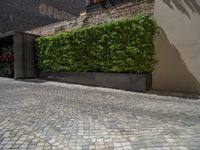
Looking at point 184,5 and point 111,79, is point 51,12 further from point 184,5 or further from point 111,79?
point 184,5

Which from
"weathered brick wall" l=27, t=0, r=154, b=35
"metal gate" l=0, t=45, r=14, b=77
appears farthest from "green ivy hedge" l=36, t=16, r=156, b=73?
"metal gate" l=0, t=45, r=14, b=77

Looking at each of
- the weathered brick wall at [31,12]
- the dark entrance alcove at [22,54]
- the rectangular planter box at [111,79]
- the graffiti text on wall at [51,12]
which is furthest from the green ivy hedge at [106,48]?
the graffiti text on wall at [51,12]

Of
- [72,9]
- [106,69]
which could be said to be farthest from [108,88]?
[72,9]

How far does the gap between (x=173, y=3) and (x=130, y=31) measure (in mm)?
2019

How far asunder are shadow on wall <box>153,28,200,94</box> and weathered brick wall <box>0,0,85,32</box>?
1474cm

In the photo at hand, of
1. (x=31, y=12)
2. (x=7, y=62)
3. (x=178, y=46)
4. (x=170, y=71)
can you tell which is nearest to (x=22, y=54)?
(x=7, y=62)

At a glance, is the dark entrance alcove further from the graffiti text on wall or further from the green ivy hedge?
the graffiti text on wall

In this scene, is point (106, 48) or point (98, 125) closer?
point (98, 125)

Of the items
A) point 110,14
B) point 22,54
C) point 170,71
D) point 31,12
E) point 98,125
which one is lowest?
point 98,125

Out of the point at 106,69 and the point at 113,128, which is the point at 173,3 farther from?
the point at 113,128

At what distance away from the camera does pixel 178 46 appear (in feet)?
23.3

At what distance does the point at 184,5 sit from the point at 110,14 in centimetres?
365

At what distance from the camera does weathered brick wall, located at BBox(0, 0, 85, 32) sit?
660 inches

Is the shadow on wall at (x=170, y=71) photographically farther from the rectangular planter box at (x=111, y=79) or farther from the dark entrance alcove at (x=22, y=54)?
the dark entrance alcove at (x=22, y=54)
